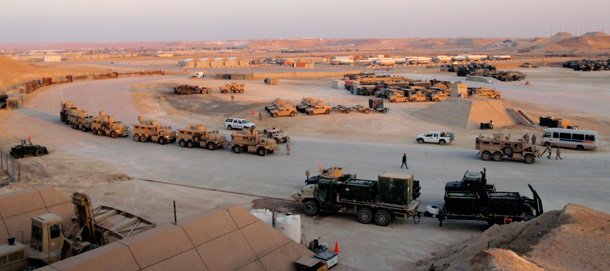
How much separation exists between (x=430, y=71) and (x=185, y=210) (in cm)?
10496

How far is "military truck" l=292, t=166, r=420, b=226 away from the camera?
752 inches

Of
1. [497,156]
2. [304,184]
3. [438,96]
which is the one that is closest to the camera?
[304,184]

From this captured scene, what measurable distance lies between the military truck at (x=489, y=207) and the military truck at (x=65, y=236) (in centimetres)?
1115

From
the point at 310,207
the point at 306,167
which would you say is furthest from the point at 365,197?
the point at 306,167

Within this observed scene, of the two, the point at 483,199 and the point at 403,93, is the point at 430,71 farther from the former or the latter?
the point at 483,199

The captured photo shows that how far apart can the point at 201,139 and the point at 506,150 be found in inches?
797

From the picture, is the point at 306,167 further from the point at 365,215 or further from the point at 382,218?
the point at 382,218

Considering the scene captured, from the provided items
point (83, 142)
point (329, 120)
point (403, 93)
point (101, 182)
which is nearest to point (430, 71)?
point (403, 93)

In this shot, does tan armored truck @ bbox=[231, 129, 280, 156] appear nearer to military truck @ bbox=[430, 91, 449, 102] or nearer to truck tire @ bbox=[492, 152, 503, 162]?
truck tire @ bbox=[492, 152, 503, 162]

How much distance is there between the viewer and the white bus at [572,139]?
112ft

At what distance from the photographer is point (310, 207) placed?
20.4 metres

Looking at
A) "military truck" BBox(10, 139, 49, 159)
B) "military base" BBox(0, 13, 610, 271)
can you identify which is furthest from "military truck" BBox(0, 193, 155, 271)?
"military truck" BBox(10, 139, 49, 159)

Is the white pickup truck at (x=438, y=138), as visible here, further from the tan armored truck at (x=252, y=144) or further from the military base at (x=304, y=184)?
the tan armored truck at (x=252, y=144)

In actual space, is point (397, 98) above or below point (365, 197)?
below
